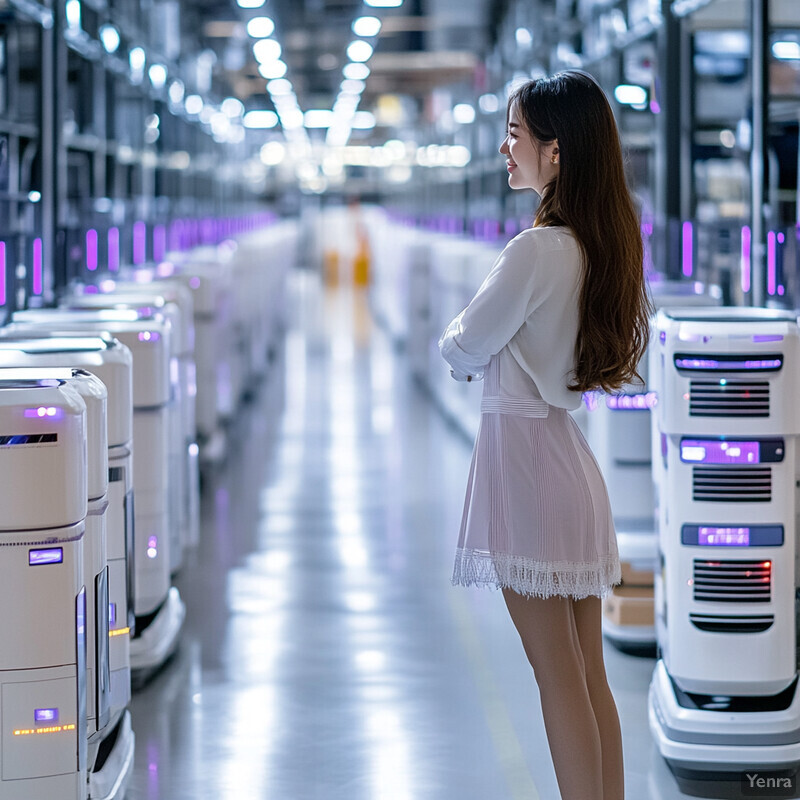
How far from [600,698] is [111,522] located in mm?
1678

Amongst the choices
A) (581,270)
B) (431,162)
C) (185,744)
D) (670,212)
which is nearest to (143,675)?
(185,744)

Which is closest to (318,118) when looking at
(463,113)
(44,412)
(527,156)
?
(463,113)

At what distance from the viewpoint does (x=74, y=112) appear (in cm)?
795

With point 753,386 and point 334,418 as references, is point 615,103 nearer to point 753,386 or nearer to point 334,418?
A: point 334,418

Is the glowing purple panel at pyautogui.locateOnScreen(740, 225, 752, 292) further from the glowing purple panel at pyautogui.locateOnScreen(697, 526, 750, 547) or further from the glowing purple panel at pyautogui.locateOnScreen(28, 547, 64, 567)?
the glowing purple panel at pyautogui.locateOnScreen(28, 547, 64, 567)

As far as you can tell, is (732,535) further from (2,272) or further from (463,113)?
(463,113)

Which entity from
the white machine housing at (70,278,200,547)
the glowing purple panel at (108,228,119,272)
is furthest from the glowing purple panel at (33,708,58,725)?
the glowing purple panel at (108,228,119,272)

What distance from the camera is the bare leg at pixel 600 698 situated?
8.27 feet

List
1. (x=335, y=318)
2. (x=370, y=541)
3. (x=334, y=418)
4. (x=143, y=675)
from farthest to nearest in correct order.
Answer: (x=335, y=318) → (x=334, y=418) → (x=370, y=541) → (x=143, y=675)

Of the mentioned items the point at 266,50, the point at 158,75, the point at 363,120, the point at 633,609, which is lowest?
the point at 633,609

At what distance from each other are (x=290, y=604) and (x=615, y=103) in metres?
3.75

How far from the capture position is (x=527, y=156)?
2.43m

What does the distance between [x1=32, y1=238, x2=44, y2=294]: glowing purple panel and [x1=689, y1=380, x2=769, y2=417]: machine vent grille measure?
327cm

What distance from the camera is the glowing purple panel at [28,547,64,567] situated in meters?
2.66
